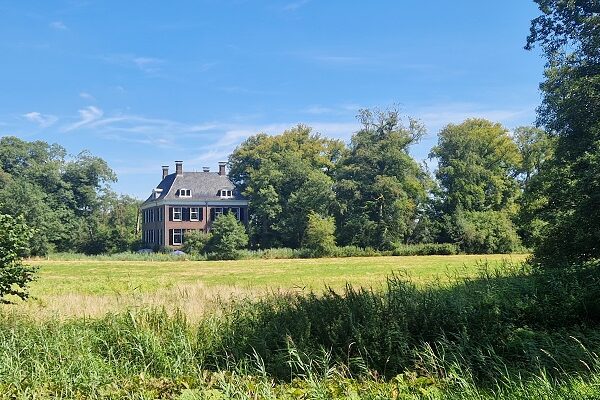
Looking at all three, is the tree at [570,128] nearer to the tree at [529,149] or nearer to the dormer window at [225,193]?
the tree at [529,149]

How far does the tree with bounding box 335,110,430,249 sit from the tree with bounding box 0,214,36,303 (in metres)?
46.1

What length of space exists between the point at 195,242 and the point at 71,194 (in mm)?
20929

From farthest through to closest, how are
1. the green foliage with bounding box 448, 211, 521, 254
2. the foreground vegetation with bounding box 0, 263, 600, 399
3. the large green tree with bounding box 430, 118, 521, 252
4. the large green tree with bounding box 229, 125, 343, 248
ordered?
the large green tree with bounding box 229, 125, 343, 248
the large green tree with bounding box 430, 118, 521, 252
the green foliage with bounding box 448, 211, 521, 254
the foreground vegetation with bounding box 0, 263, 600, 399

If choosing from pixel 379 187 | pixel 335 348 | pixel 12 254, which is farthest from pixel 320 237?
pixel 335 348

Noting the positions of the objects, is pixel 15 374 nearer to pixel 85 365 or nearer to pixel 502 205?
pixel 85 365

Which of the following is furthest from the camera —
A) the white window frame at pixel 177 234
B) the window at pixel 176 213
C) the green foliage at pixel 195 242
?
the window at pixel 176 213

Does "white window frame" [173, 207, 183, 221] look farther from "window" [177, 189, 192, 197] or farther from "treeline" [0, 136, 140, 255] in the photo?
"treeline" [0, 136, 140, 255]

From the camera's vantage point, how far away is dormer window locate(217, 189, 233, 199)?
66.0 meters

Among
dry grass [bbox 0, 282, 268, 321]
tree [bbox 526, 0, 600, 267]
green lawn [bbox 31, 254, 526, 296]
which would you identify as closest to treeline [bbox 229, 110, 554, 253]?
green lawn [bbox 31, 254, 526, 296]

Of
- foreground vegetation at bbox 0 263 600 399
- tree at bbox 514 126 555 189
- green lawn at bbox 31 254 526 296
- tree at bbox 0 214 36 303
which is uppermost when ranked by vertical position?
tree at bbox 514 126 555 189

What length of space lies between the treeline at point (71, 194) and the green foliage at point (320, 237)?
95.0 ft

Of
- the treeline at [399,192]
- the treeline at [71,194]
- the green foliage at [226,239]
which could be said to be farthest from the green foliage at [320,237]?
the treeline at [71,194]

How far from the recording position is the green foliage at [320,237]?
53.8 m

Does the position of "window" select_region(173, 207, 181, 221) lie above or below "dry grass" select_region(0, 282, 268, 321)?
above
